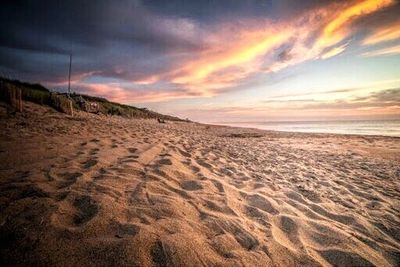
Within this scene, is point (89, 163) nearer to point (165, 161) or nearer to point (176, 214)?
point (165, 161)

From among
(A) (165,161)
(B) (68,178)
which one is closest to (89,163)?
(B) (68,178)

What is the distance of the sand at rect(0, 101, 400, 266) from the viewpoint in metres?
1.58

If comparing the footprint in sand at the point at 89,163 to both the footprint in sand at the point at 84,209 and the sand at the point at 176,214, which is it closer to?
the sand at the point at 176,214

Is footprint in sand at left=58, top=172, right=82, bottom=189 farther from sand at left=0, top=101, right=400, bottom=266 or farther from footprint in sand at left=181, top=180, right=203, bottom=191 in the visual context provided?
footprint in sand at left=181, top=180, right=203, bottom=191

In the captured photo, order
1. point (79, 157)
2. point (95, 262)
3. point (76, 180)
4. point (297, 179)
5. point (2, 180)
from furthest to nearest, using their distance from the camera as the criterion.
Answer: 1. point (297, 179)
2. point (79, 157)
3. point (76, 180)
4. point (2, 180)
5. point (95, 262)

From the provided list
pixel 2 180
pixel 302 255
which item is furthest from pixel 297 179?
pixel 2 180

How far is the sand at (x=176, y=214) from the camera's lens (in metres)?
1.58

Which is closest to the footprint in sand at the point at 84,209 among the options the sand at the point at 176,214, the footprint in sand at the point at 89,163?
the sand at the point at 176,214

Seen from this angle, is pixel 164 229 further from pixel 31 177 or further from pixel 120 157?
pixel 120 157

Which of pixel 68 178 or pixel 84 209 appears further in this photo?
pixel 68 178

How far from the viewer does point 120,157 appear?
407 centimetres

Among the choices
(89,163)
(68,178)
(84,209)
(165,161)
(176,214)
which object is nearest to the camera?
(84,209)

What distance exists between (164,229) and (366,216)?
2.49m

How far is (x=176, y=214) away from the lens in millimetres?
2178
